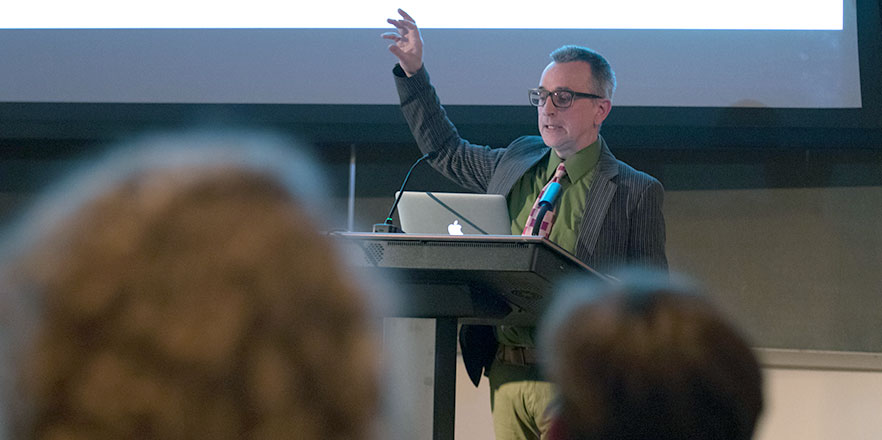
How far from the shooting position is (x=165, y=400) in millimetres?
382

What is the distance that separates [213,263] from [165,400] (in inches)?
2.4

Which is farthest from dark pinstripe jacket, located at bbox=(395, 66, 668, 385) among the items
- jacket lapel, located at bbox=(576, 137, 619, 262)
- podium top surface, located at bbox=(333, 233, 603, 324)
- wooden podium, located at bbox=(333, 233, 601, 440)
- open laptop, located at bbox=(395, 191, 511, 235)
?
podium top surface, located at bbox=(333, 233, 603, 324)

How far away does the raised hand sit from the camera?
2.50 meters

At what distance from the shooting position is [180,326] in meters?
0.38

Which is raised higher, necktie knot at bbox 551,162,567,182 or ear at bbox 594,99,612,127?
ear at bbox 594,99,612,127

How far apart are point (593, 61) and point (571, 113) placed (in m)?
0.20

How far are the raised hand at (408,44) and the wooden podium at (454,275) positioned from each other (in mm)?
1025

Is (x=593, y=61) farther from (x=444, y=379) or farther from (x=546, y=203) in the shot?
(x=444, y=379)

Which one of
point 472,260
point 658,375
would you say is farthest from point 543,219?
point 658,375

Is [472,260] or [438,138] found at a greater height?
[438,138]

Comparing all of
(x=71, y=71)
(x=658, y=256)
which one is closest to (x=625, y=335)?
(x=658, y=256)
